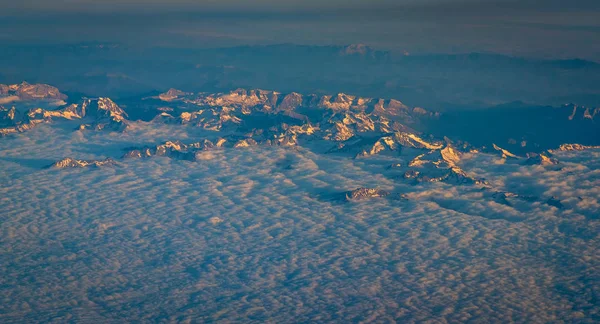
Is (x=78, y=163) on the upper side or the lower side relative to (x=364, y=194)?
lower

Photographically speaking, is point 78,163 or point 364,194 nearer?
point 364,194

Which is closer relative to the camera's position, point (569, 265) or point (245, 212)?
point (569, 265)

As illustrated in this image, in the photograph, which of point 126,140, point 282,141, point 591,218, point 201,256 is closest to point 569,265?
point 591,218

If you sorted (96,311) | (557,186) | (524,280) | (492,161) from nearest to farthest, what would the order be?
(96,311) < (524,280) < (557,186) < (492,161)

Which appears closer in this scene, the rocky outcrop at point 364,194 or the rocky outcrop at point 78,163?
the rocky outcrop at point 364,194

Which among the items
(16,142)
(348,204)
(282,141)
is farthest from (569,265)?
(16,142)

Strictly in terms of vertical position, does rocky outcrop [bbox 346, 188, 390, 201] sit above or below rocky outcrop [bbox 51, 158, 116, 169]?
above

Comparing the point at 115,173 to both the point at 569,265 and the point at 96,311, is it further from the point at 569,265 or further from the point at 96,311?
the point at 569,265

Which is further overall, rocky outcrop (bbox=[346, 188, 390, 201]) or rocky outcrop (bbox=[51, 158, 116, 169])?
rocky outcrop (bbox=[51, 158, 116, 169])

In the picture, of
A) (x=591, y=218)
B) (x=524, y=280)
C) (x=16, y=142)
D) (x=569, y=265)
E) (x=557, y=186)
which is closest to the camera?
(x=524, y=280)

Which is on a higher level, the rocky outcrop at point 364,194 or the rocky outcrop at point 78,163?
the rocky outcrop at point 364,194
